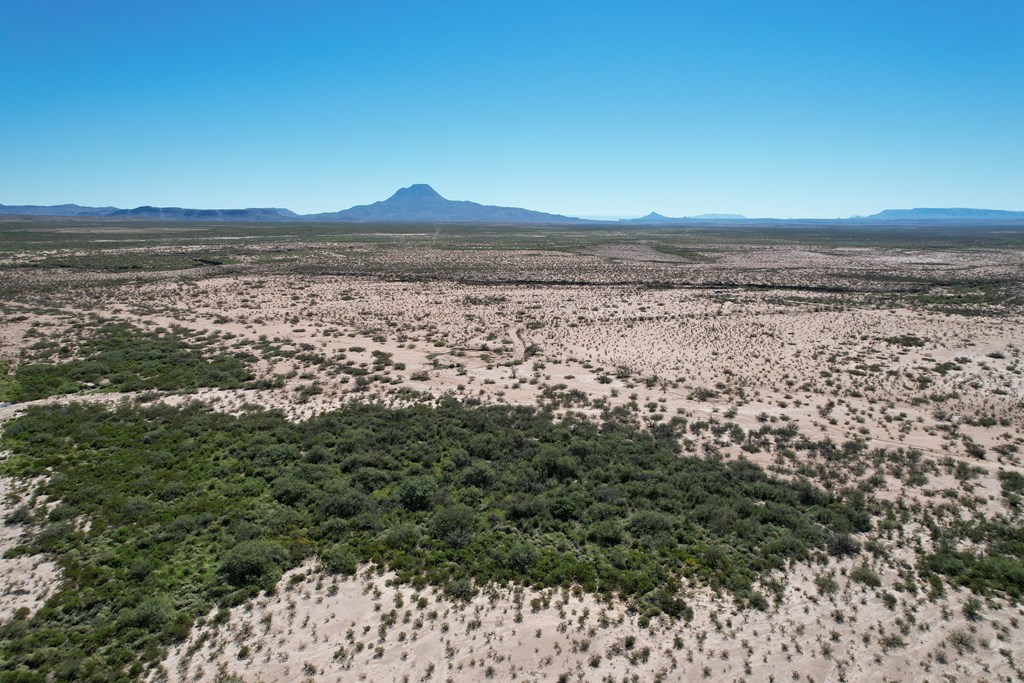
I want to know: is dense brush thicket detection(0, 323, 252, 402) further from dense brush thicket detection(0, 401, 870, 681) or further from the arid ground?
dense brush thicket detection(0, 401, 870, 681)

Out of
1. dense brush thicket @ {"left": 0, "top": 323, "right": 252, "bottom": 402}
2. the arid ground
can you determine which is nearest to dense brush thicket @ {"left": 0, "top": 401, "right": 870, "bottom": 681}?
the arid ground

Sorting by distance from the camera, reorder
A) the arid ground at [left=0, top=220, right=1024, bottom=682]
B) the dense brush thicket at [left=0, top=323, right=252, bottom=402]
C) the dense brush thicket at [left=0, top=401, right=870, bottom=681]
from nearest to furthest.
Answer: the arid ground at [left=0, top=220, right=1024, bottom=682] → the dense brush thicket at [left=0, top=401, right=870, bottom=681] → the dense brush thicket at [left=0, top=323, right=252, bottom=402]

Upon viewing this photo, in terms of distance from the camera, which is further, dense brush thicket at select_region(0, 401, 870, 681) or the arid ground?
dense brush thicket at select_region(0, 401, 870, 681)

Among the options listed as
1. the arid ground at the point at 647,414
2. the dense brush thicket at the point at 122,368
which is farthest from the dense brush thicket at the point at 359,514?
the dense brush thicket at the point at 122,368

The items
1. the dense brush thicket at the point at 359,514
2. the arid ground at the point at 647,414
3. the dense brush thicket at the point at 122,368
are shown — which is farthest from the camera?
the dense brush thicket at the point at 122,368

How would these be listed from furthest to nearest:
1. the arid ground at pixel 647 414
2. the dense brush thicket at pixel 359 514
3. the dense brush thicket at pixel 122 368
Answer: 1. the dense brush thicket at pixel 122 368
2. the dense brush thicket at pixel 359 514
3. the arid ground at pixel 647 414

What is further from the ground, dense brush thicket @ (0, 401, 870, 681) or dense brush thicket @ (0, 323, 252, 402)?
dense brush thicket @ (0, 323, 252, 402)

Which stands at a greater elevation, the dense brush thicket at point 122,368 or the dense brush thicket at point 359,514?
the dense brush thicket at point 122,368

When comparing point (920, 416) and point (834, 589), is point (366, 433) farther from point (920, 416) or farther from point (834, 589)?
point (920, 416)

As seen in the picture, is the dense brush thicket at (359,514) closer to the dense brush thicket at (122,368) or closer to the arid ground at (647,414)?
the arid ground at (647,414)
